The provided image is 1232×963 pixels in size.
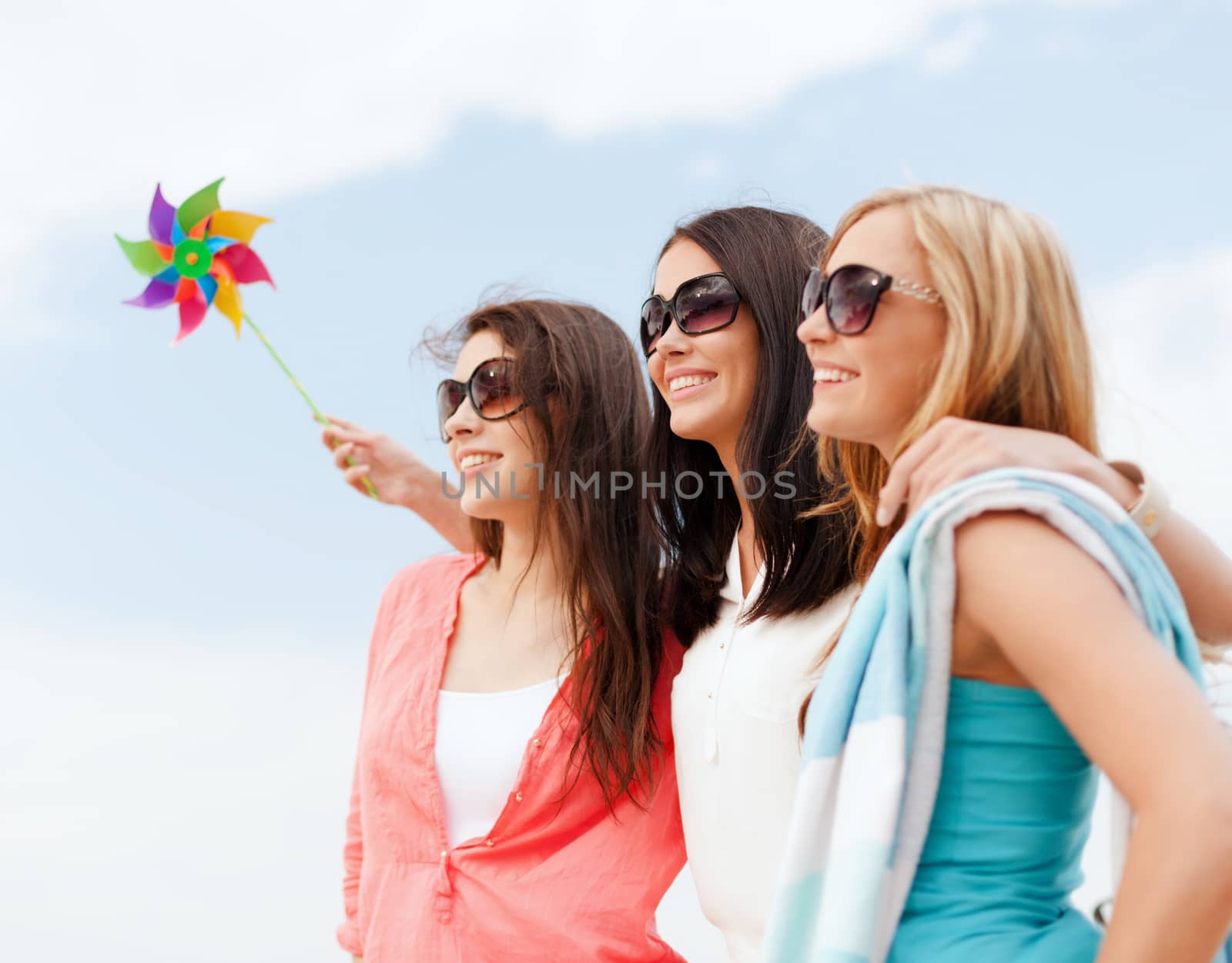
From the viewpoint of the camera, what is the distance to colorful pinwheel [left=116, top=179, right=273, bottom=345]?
14.1 ft

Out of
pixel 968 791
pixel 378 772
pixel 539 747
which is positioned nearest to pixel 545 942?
pixel 539 747

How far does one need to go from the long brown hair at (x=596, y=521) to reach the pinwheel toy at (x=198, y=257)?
113cm

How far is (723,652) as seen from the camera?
9.23 feet

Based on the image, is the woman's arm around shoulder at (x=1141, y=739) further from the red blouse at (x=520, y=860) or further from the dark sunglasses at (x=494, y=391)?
the dark sunglasses at (x=494, y=391)

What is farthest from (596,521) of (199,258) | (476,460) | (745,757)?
(199,258)

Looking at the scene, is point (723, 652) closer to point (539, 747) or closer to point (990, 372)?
point (539, 747)

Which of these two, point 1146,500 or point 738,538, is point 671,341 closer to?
point 738,538

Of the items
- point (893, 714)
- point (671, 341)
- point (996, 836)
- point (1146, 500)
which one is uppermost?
point (671, 341)

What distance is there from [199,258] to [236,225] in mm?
182

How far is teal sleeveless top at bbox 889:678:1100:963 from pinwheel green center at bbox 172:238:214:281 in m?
3.51

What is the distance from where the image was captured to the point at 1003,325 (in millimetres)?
1726

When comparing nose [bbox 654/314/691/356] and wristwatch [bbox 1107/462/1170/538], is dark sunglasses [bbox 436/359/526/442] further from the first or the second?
wristwatch [bbox 1107/462/1170/538]

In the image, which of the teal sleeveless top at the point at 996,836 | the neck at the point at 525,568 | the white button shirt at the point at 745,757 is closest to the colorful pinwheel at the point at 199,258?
the neck at the point at 525,568

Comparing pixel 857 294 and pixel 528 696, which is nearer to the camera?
pixel 857 294
